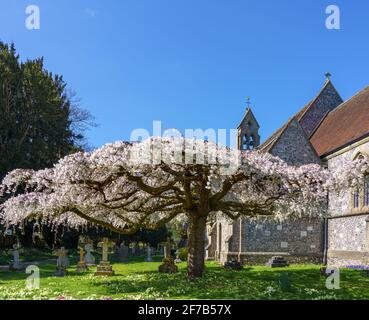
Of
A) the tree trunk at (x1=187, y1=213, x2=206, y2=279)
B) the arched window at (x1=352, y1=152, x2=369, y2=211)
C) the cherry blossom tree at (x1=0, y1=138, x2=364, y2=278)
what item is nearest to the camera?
the cherry blossom tree at (x1=0, y1=138, x2=364, y2=278)

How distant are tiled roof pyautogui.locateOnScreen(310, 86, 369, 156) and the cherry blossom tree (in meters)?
8.17

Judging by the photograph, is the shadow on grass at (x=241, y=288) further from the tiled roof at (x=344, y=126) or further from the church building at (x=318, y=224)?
the tiled roof at (x=344, y=126)

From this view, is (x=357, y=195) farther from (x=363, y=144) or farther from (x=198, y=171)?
(x=198, y=171)

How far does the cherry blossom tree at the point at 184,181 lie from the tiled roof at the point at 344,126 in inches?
322

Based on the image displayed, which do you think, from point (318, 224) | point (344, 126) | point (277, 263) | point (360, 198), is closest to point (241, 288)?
point (277, 263)

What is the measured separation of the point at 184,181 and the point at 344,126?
1517 cm

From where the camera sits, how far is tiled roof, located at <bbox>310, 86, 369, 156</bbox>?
71.3 feet

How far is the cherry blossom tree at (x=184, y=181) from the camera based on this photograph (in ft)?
38.1

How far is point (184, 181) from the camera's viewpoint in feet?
40.3

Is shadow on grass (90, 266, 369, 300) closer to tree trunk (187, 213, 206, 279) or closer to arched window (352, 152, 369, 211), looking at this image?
tree trunk (187, 213, 206, 279)

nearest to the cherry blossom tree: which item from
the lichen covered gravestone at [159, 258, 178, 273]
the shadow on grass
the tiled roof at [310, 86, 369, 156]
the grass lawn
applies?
the shadow on grass

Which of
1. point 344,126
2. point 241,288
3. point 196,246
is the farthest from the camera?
point 344,126

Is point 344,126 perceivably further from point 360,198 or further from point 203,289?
point 203,289

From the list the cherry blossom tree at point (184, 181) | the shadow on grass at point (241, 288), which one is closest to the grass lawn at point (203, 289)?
the shadow on grass at point (241, 288)
